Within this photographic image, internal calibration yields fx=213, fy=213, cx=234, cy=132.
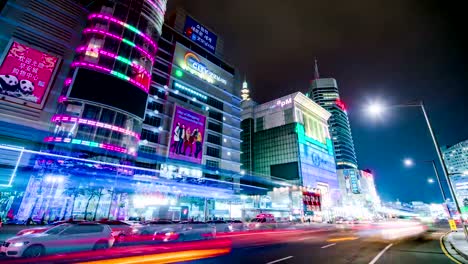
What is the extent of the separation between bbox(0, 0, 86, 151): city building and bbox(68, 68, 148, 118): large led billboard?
4.29 metres

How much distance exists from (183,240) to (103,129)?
30.8 meters

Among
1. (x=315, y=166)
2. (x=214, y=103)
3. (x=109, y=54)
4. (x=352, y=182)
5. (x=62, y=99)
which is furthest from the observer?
(x=352, y=182)

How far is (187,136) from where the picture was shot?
53.6m

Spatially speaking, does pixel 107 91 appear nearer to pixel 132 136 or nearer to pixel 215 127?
pixel 132 136

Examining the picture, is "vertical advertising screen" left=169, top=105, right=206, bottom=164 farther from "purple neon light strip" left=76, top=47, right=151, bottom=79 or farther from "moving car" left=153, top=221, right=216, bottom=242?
"moving car" left=153, top=221, right=216, bottom=242

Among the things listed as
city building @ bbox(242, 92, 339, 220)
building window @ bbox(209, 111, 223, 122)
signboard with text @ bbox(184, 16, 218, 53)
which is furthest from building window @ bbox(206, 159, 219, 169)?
city building @ bbox(242, 92, 339, 220)

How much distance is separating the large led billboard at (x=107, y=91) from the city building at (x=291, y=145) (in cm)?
6786

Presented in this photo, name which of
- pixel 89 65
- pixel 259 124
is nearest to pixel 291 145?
pixel 259 124

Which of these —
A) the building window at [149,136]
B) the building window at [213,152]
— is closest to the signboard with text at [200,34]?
the building window at [213,152]

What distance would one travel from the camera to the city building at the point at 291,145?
91875 mm

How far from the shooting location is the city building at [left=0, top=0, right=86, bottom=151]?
105ft

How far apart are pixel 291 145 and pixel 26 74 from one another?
85967 mm

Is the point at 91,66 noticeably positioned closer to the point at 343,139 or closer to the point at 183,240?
the point at 183,240

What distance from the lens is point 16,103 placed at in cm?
3231
